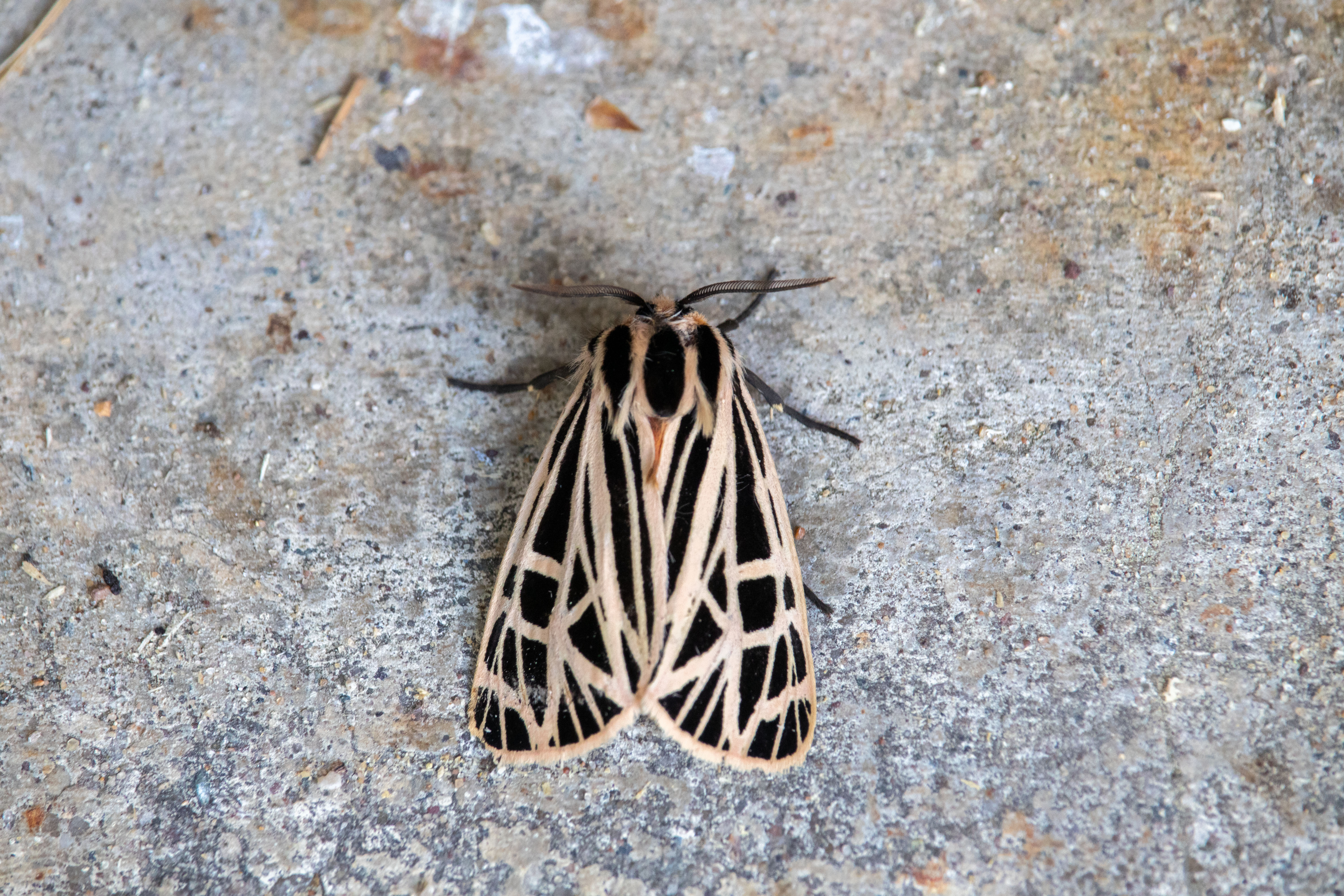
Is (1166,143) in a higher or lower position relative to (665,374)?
higher

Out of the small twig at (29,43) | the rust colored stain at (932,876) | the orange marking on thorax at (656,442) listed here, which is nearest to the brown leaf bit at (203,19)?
the small twig at (29,43)

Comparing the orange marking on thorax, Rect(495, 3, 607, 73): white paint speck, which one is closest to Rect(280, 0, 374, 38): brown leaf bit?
Rect(495, 3, 607, 73): white paint speck

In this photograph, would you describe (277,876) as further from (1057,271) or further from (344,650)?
(1057,271)

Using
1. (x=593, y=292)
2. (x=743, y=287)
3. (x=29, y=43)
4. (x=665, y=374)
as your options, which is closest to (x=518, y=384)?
(x=593, y=292)

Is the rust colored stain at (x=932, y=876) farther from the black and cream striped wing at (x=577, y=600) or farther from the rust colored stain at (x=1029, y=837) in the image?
the black and cream striped wing at (x=577, y=600)

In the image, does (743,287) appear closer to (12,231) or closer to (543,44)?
(543,44)

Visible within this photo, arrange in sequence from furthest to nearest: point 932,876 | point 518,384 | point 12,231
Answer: point 12,231, point 518,384, point 932,876
